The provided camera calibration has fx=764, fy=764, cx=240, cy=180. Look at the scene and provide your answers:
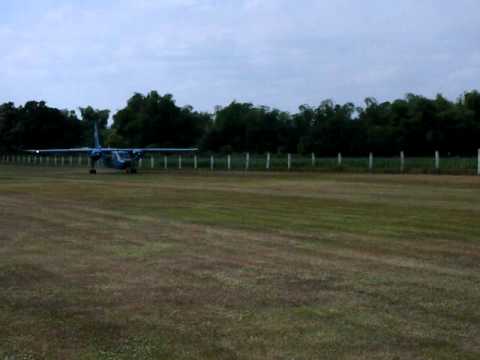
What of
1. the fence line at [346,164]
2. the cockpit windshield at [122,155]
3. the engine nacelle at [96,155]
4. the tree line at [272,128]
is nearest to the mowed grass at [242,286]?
the fence line at [346,164]

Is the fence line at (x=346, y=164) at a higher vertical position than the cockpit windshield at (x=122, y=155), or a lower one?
lower

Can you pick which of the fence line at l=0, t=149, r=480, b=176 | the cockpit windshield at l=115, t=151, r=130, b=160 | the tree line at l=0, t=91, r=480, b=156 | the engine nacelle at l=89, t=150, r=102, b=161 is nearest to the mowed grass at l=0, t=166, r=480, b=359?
the fence line at l=0, t=149, r=480, b=176

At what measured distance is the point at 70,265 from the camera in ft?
31.0

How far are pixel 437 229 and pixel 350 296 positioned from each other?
239 inches

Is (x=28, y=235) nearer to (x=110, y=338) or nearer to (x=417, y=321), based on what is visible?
(x=110, y=338)

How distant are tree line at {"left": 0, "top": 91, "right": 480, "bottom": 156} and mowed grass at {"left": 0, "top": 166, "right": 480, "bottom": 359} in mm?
61195

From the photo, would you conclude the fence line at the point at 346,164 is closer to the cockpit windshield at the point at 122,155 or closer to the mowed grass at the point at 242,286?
the cockpit windshield at the point at 122,155

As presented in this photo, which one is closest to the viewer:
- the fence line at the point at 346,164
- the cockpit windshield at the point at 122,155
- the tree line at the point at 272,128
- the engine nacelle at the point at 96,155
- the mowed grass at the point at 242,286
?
the mowed grass at the point at 242,286

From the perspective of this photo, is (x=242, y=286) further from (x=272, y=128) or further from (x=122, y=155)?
(x=272, y=128)

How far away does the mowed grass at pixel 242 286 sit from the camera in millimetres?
5727

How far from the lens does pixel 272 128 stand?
9675cm

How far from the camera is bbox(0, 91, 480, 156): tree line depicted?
249 feet

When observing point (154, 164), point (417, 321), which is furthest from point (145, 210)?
point (154, 164)

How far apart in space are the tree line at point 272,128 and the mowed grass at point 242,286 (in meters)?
61.2
